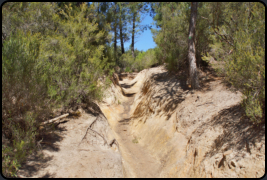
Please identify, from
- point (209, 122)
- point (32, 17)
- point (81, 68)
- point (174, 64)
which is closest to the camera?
point (209, 122)

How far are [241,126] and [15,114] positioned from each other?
5.84m

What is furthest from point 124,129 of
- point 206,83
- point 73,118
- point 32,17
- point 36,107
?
point 32,17

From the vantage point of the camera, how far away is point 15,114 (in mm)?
4051

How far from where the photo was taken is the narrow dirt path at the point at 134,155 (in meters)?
6.35

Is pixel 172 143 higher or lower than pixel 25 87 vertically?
lower

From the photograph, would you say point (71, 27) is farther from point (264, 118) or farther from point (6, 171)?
point (264, 118)

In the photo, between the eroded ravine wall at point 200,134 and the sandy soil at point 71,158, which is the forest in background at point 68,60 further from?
the eroded ravine wall at point 200,134

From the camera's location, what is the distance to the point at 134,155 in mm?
7730

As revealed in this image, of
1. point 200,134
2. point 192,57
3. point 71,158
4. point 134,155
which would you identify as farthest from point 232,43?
point 71,158

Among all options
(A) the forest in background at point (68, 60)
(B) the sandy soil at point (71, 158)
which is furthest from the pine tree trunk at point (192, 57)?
(B) the sandy soil at point (71, 158)

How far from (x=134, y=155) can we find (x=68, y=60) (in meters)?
5.25

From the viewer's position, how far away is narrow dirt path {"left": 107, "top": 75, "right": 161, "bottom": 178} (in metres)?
6.35

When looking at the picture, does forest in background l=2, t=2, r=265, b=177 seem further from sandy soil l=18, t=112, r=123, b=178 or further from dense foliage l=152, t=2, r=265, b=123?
sandy soil l=18, t=112, r=123, b=178

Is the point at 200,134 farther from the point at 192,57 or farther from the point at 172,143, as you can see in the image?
the point at 192,57
